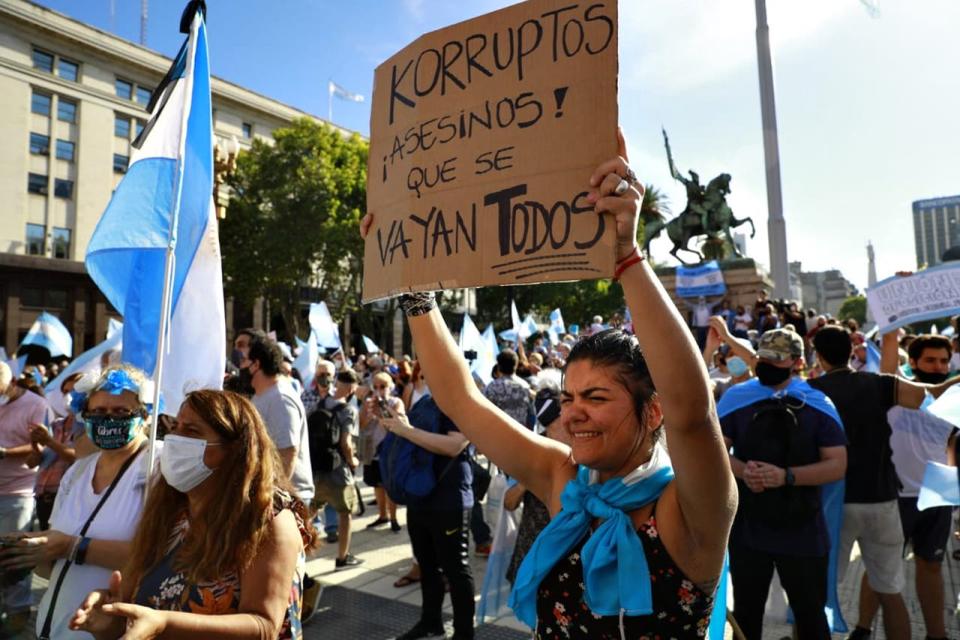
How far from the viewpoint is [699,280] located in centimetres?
1636

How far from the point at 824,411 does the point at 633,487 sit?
91.2 inches

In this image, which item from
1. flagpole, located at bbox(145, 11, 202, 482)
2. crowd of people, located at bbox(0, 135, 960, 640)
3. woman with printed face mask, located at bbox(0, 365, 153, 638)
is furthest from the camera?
flagpole, located at bbox(145, 11, 202, 482)

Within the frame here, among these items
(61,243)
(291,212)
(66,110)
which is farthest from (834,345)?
(66,110)

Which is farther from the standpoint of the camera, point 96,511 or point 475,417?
point 96,511

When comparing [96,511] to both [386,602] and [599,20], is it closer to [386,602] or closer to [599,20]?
[599,20]

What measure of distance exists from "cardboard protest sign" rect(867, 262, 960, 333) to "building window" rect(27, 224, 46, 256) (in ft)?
118

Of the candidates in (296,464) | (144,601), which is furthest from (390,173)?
(296,464)

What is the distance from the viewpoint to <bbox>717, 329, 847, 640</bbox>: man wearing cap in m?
3.16

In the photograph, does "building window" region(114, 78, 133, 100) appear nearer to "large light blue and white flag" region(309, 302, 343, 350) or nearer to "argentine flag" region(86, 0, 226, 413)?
"large light blue and white flag" region(309, 302, 343, 350)

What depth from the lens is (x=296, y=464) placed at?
14.1 feet

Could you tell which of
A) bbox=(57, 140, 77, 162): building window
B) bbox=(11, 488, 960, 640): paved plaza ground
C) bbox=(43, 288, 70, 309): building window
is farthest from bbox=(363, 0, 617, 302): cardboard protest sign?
bbox=(57, 140, 77, 162): building window

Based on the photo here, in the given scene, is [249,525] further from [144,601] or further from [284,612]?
[144,601]

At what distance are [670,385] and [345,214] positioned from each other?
3093cm

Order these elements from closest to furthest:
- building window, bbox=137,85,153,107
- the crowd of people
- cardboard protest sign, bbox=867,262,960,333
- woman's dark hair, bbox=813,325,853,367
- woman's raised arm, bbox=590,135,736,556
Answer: woman's raised arm, bbox=590,135,736,556, the crowd of people, woman's dark hair, bbox=813,325,853,367, cardboard protest sign, bbox=867,262,960,333, building window, bbox=137,85,153,107
